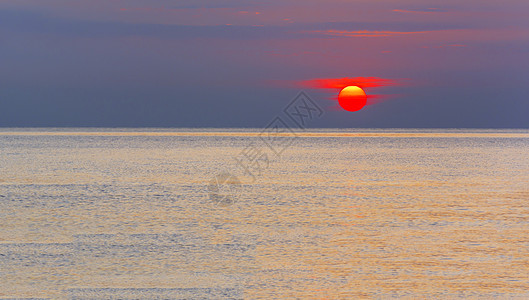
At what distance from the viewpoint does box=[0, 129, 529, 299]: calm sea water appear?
6.33 metres

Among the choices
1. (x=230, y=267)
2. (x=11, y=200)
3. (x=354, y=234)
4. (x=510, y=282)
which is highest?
(x=11, y=200)

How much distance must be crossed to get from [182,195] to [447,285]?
7393 millimetres

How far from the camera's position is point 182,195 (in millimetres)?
12914

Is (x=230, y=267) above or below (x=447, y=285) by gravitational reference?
above

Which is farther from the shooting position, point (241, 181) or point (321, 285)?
point (241, 181)

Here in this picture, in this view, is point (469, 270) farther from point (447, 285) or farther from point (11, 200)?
point (11, 200)

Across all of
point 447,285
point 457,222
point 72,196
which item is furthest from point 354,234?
point 72,196

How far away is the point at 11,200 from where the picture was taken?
12.1 m

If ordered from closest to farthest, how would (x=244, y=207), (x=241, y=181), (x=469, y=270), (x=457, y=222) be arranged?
1. (x=469, y=270)
2. (x=457, y=222)
3. (x=244, y=207)
4. (x=241, y=181)

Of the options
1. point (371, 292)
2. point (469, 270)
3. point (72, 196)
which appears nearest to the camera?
point (371, 292)

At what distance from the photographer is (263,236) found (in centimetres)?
865

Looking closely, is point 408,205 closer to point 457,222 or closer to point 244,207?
point 457,222

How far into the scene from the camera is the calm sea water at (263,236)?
633 centimetres

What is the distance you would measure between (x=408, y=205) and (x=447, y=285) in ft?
17.6
